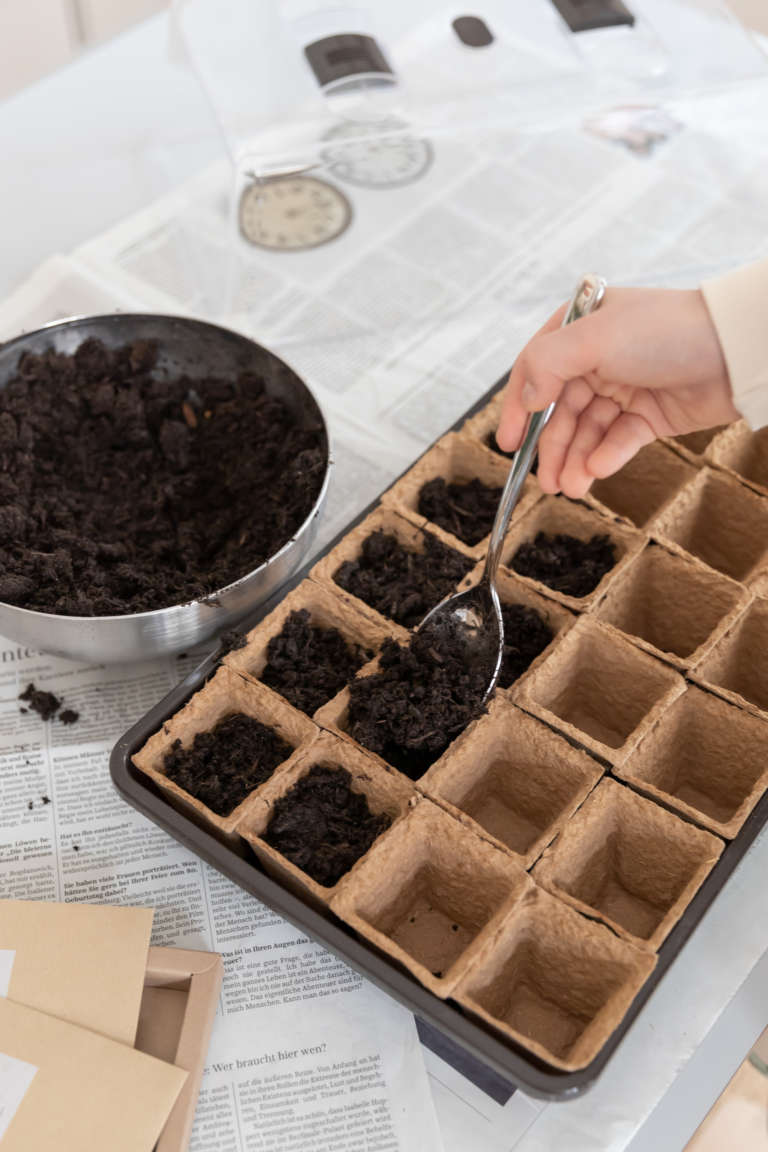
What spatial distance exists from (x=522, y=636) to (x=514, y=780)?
13 centimetres

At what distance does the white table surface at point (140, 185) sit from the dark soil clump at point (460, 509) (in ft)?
1.29

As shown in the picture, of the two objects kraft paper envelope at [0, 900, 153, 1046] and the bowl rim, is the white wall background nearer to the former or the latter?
the bowl rim

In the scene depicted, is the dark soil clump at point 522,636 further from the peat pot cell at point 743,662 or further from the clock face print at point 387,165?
the clock face print at point 387,165

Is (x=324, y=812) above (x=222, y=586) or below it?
below

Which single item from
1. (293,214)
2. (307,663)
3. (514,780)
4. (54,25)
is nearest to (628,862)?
(514,780)

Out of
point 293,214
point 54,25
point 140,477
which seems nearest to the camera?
point 140,477

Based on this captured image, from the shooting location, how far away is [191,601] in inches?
35.1

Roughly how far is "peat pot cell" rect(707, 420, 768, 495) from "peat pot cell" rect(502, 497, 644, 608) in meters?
0.14

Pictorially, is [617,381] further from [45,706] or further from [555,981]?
[45,706]

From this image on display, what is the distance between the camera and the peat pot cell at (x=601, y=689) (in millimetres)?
870

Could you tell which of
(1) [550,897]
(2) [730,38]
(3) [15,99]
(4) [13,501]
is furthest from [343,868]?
(3) [15,99]

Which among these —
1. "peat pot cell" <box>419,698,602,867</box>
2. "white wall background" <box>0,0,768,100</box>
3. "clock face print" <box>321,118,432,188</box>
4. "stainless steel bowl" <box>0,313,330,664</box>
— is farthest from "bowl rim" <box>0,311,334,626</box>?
"white wall background" <box>0,0,768,100</box>

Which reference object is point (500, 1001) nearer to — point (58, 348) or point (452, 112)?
point (58, 348)

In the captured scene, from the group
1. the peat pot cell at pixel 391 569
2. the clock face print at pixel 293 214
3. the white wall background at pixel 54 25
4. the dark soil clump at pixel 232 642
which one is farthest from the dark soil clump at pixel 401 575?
the white wall background at pixel 54 25
